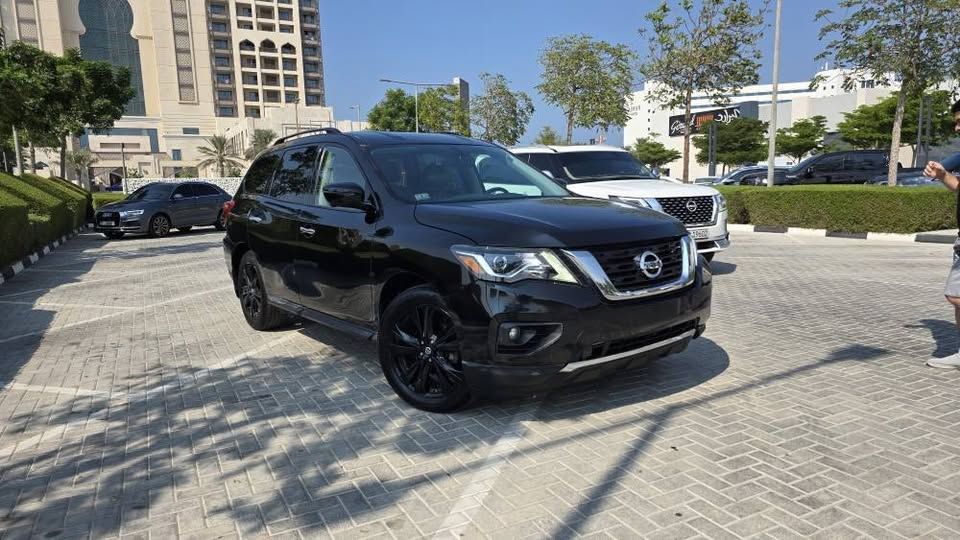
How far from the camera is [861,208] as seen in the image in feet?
46.1

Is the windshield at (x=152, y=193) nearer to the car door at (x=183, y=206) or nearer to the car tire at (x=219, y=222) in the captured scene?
the car door at (x=183, y=206)

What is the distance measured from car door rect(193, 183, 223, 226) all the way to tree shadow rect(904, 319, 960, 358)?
1852 cm

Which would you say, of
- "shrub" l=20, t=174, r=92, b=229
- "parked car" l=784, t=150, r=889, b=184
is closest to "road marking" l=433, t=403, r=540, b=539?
"shrub" l=20, t=174, r=92, b=229

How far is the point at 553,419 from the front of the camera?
12.9 ft

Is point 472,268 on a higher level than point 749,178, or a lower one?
lower

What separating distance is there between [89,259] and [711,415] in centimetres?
1362

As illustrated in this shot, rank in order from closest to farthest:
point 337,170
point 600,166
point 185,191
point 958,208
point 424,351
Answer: point 424,351 → point 958,208 → point 337,170 → point 600,166 → point 185,191

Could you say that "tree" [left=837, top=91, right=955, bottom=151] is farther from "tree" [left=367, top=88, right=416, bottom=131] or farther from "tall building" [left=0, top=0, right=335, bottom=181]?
"tall building" [left=0, top=0, right=335, bottom=181]

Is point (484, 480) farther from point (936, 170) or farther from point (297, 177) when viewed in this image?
point (936, 170)

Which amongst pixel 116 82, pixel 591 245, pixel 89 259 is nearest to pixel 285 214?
pixel 591 245

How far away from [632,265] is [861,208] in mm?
12718

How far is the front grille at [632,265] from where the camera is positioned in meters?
3.67

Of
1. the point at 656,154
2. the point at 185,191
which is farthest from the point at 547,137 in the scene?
the point at 185,191

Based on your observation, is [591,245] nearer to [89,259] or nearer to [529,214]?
[529,214]
